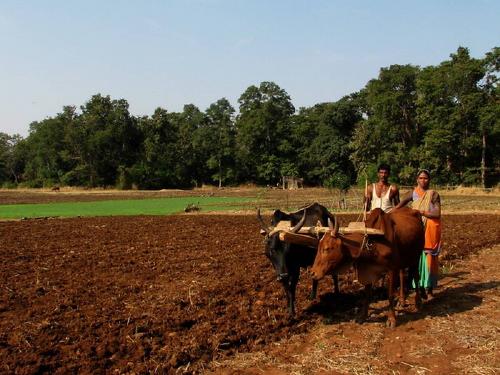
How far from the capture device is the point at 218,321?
22.6 ft

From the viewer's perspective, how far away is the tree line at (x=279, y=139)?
48.4m

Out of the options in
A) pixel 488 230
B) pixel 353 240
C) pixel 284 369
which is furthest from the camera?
pixel 488 230

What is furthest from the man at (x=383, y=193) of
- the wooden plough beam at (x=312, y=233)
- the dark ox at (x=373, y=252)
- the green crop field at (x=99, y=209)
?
the green crop field at (x=99, y=209)

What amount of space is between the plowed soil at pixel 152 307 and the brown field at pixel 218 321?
0.02m

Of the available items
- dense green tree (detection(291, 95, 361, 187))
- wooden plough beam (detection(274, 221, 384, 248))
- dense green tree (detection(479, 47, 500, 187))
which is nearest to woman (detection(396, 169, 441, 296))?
wooden plough beam (detection(274, 221, 384, 248))

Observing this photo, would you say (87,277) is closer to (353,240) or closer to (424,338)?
(353,240)

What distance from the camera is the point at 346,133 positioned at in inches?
2522

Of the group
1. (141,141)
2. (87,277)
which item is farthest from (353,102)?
(87,277)

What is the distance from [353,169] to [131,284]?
5535 cm

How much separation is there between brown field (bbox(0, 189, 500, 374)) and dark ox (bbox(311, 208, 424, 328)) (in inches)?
26.1

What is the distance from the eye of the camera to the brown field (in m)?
5.41

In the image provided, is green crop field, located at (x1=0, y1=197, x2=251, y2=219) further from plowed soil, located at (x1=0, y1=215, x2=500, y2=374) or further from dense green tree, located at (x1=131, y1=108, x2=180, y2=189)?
dense green tree, located at (x1=131, y1=108, x2=180, y2=189)

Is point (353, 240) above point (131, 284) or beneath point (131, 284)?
above

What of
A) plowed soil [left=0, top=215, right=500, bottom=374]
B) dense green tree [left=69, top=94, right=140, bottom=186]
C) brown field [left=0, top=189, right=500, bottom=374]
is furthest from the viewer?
dense green tree [left=69, top=94, right=140, bottom=186]
